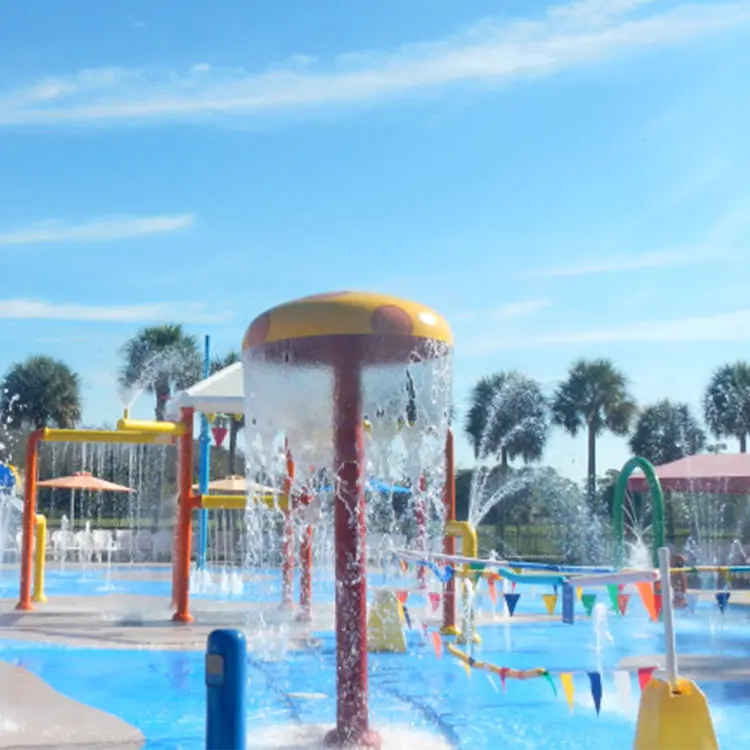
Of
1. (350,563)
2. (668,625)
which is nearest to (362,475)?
(350,563)

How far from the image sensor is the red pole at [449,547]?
1055 cm

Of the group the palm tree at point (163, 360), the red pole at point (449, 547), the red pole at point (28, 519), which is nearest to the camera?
the red pole at point (449, 547)

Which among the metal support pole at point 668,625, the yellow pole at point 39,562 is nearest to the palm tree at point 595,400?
the yellow pole at point 39,562

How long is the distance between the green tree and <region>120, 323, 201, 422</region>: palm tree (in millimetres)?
18109

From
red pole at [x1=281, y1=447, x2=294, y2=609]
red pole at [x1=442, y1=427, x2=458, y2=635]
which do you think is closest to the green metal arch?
red pole at [x1=442, y1=427, x2=458, y2=635]

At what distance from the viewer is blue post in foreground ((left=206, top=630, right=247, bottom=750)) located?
13.5 ft

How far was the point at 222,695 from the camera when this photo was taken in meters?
4.14

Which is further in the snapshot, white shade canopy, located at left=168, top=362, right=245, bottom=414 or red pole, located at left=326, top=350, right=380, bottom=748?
white shade canopy, located at left=168, top=362, right=245, bottom=414

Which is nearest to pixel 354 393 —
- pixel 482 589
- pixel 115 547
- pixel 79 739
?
pixel 79 739

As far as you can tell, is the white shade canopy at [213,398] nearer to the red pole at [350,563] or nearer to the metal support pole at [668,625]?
the red pole at [350,563]

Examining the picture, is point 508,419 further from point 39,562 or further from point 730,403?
point 39,562

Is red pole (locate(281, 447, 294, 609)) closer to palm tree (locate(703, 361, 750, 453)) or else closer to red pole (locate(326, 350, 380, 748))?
red pole (locate(326, 350, 380, 748))

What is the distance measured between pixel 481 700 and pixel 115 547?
69.8ft

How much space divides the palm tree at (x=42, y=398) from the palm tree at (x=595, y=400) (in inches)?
789
